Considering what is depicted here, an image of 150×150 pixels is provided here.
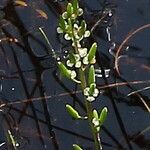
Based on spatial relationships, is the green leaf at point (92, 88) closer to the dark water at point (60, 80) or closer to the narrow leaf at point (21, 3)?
the dark water at point (60, 80)

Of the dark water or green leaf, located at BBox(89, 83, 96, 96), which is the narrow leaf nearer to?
the dark water

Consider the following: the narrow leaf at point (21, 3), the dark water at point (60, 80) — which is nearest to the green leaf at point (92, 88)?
the dark water at point (60, 80)

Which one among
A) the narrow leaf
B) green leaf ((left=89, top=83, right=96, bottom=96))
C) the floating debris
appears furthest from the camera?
the narrow leaf

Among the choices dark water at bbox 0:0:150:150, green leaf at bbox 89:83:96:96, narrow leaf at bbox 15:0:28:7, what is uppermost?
narrow leaf at bbox 15:0:28:7

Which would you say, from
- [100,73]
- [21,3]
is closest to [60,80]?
[100,73]

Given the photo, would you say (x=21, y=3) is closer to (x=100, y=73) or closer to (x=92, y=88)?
(x=100, y=73)

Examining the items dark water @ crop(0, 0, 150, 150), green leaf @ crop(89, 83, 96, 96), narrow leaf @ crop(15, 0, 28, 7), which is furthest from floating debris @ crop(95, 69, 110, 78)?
green leaf @ crop(89, 83, 96, 96)

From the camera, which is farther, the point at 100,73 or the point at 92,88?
the point at 100,73

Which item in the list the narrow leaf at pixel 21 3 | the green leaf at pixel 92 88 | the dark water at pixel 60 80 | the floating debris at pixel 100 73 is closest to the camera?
the green leaf at pixel 92 88
